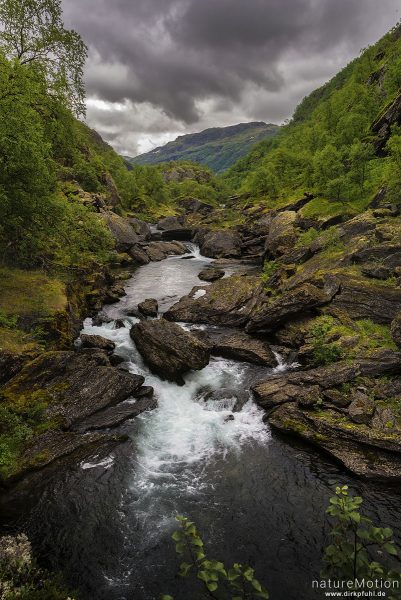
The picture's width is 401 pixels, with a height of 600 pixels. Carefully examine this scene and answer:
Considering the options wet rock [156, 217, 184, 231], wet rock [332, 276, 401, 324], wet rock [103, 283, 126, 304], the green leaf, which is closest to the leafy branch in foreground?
the green leaf

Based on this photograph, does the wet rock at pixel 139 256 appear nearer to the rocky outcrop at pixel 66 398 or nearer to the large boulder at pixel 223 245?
the large boulder at pixel 223 245

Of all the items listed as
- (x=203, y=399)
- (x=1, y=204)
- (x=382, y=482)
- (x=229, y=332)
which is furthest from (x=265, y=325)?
(x=1, y=204)

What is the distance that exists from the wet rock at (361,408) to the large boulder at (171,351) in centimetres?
1045

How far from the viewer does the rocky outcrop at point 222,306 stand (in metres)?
34.5

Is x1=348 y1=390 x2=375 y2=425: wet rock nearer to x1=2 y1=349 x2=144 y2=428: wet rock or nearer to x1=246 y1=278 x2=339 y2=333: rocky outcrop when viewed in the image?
x1=246 y1=278 x2=339 y2=333: rocky outcrop

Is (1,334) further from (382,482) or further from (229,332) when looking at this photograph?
(382,482)

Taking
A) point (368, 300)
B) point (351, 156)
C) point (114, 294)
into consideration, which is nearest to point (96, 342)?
point (114, 294)

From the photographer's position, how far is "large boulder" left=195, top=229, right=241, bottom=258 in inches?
2675

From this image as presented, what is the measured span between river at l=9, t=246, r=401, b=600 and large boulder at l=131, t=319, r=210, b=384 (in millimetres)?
3448

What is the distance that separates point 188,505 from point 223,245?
57637 millimetres

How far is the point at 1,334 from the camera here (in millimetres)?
21312

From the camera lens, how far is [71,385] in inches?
845

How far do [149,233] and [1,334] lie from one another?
2575 inches

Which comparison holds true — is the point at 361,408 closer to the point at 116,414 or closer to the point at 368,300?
the point at 368,300
